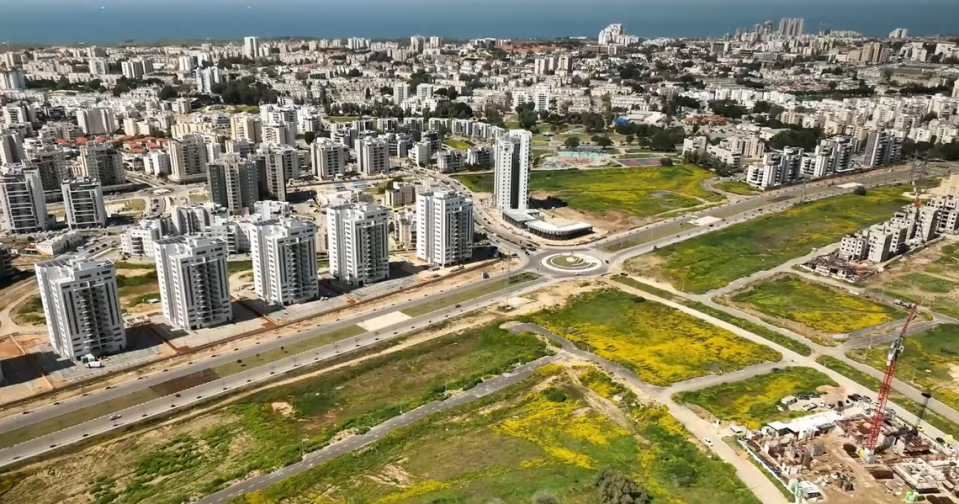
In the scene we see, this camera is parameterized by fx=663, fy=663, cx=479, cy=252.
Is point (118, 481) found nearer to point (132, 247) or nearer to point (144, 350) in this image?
point (144, 350)

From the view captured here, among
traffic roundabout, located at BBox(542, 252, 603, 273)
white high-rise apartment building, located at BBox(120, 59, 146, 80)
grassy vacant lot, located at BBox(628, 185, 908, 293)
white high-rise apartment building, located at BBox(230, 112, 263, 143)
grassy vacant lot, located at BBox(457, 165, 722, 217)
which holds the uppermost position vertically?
white high-rise apartment building, located at BBox(120, 59, 146, 80)

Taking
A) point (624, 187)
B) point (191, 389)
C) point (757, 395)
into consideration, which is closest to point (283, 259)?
point (191, 389)

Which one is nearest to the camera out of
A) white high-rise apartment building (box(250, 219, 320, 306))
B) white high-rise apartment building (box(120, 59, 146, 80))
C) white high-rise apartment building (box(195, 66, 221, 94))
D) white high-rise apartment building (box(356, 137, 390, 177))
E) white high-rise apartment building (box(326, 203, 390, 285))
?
white high-rise apartment building (box(250, 219, 320, 306))

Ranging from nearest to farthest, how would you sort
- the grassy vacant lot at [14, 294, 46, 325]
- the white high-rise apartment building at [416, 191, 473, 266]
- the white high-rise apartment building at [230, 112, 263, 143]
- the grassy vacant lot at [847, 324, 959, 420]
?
1. the grassy vacant lot at [847, 324, 959, 420]
2. the grassy vacant lot at [14, 294, 46, 325]
3. the white high-rise apartment building at [416, 191, 473, 266]
4. the white high-rise apartment building at [230, 112, 263, 143]

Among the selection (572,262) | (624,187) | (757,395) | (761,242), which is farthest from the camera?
(624,187)

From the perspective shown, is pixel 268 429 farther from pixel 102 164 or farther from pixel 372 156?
pixel 372 156

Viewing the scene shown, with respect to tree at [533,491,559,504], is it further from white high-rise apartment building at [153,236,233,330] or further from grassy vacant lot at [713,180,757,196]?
grassy vacant lot at [713,180,757,196]

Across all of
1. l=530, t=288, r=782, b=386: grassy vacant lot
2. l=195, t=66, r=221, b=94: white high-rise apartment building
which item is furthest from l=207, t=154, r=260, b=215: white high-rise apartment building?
l=195, t=66, r=221, b=94: white high-rise apartment building
